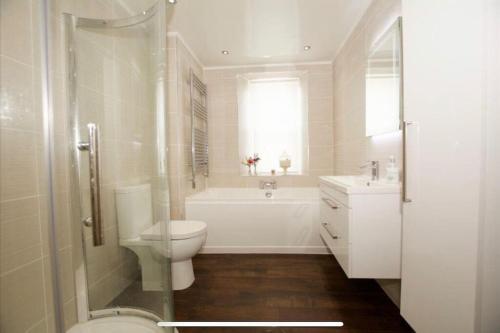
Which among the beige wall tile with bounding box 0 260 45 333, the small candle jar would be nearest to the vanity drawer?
the small candle jar

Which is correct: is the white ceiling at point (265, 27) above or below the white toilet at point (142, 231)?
above

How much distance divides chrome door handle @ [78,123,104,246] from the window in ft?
7.62

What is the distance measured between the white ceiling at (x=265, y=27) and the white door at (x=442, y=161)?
1.00 metres

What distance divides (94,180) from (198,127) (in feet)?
6.51

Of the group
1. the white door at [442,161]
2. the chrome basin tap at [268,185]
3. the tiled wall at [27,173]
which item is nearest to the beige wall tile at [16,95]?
the tiled wall at [27,173]

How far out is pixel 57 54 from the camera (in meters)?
1.09

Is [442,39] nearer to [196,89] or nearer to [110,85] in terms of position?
[110,85]

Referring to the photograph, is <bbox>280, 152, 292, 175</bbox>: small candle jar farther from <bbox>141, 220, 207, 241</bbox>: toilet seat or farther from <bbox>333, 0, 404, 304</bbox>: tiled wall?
<bbox>141, 220, 207, 241</bbox>: toilet seat

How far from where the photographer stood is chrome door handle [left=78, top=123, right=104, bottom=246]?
1073mm

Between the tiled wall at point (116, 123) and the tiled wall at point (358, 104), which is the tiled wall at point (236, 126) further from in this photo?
the tiled wall at point (116, 123)

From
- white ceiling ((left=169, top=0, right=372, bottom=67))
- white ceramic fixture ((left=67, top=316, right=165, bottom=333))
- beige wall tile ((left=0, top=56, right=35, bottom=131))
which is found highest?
white ceiling ((left=169, top=0, right=372, bottom=67))

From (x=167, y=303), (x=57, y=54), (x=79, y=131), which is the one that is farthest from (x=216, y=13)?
(x=167, y=303)

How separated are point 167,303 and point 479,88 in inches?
69.1

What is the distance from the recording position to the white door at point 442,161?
2.82 ft
